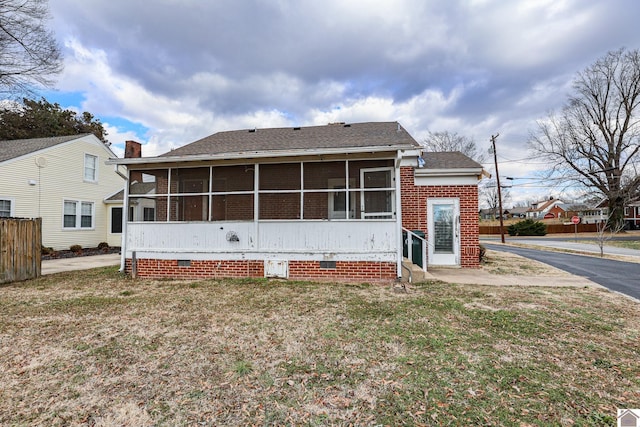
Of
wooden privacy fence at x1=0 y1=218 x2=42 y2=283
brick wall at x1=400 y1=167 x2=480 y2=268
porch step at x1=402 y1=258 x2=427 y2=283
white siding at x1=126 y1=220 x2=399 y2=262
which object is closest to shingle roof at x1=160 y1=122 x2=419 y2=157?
brick wall at x1=400 y1=167 x2=480 y2=268

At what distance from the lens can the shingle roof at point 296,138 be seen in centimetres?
907

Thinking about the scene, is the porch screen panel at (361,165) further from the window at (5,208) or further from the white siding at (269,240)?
the window at (5,208)

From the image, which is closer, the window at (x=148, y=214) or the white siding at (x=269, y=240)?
the white siding at (x=269, y=240)

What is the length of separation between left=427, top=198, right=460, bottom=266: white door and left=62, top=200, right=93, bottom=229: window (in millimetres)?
17279

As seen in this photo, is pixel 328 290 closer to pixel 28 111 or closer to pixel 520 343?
pixel 520 343

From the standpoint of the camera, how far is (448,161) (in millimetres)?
9844

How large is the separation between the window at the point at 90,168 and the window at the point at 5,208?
348cm

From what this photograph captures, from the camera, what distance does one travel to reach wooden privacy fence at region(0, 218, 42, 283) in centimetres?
776

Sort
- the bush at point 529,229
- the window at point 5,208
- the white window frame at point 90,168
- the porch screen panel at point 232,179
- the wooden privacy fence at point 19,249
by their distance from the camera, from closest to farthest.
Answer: the wooden privacy fence at point 19,249, the porch screen panel at point 232,179, the window at point 5,208, the white window frame at point 90,168, the bush at point 529,229

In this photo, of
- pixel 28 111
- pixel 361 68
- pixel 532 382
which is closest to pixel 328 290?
pixel 532 382

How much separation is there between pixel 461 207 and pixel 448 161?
1640 mm

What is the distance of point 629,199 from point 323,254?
40.2 m

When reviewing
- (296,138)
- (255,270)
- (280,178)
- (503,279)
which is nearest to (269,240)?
(255,270)

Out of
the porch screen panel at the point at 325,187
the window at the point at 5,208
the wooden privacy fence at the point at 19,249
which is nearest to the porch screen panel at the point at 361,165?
the porch screen panel at the point at 325,187
